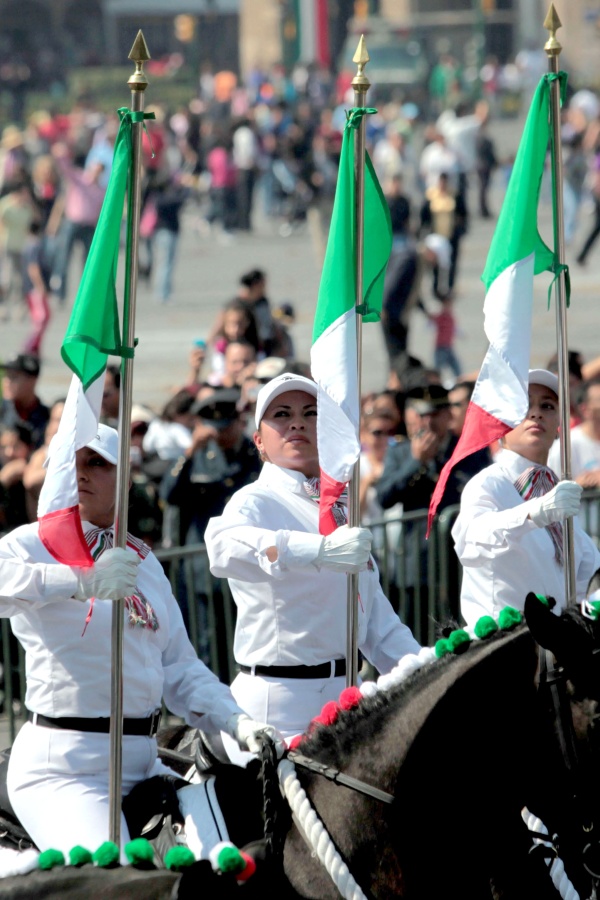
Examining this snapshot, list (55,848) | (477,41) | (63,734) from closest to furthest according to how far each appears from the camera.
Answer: (55,848) < (63,734) < (477,41)

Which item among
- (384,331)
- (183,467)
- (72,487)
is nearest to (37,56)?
(384,331)

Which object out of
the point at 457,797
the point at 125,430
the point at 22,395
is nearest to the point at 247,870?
the point at 457,797

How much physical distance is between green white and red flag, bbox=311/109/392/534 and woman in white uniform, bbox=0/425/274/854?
0.82 m

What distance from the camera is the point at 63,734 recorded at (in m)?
5.06

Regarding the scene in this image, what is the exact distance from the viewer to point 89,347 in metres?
5.20

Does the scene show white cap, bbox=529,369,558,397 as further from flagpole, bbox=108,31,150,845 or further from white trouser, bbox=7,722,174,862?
white trouser, bbox=7,722,174,862

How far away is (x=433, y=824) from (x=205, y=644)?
4650 mm

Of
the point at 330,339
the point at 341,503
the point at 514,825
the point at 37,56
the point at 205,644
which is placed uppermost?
the point at 37,56

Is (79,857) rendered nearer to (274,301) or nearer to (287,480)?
(287,480)

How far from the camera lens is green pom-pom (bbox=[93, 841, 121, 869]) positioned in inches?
170

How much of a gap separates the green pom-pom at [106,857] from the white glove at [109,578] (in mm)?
827

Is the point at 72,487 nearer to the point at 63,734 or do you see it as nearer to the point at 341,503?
the point at 63,734

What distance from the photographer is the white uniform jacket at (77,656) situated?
16.6 feet

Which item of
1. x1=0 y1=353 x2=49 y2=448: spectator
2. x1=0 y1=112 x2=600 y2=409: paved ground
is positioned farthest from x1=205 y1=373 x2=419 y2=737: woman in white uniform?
x1=0 y1=112 x2=600 y2=409: paved ground
